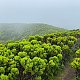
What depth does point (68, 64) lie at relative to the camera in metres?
77.8

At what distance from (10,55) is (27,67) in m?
8.91

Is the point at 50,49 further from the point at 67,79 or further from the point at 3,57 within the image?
the point at 3,57

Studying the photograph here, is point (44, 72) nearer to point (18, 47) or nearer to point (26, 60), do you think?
point (26, 60)

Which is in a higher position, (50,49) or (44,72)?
(50,49)

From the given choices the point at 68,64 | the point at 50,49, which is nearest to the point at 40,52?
the point at 50,49

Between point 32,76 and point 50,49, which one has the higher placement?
point 50,49

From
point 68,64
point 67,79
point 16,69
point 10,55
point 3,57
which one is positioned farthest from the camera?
point 68,64

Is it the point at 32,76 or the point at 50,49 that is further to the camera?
the point at 50,49

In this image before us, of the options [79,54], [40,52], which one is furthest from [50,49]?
[79,54]

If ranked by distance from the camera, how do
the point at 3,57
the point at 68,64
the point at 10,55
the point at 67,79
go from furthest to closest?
the point at 68,64
the point at 67,79
the point at 10,55
the point at 3,57

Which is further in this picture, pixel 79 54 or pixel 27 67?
pixel 79 54

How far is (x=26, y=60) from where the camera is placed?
2237 inches

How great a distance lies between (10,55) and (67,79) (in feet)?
60.8

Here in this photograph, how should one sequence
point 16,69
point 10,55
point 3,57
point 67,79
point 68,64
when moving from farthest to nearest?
point 68,64 < point 67,79 < point 10,55 < point 3,57 < point 16,69
